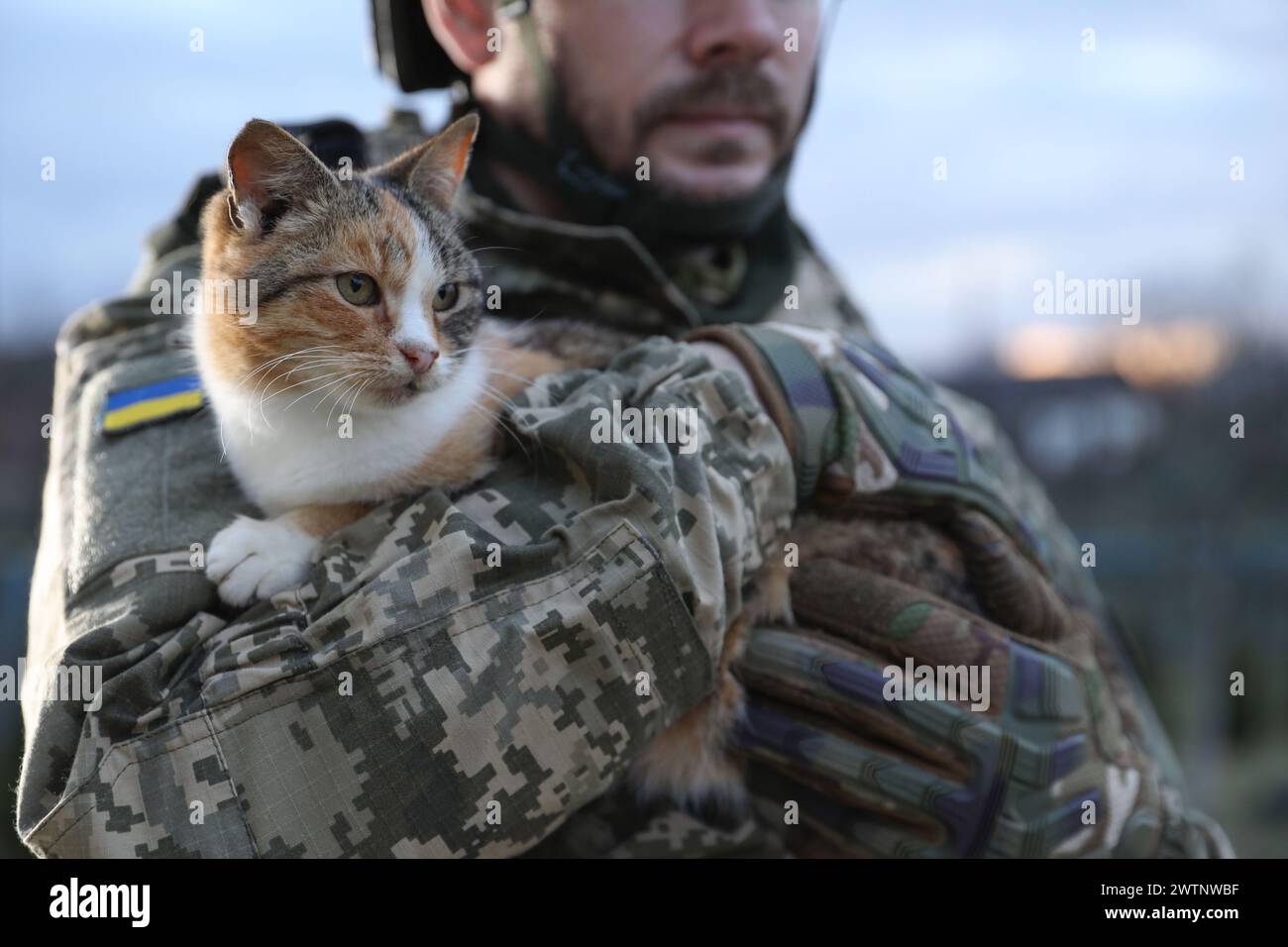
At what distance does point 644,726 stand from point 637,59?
71.6 inches

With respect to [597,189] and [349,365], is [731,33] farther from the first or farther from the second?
[349,365]

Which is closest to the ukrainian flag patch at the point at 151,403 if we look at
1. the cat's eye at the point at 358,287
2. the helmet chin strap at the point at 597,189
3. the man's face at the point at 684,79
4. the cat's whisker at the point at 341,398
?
the cat's whisker at the point at 341,398

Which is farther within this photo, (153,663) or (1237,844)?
(1237,844)

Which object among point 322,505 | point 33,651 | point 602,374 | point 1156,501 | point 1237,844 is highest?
point 602,374

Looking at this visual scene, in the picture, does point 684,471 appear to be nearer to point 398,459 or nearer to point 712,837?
point 398,459

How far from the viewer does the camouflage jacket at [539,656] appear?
1738mm

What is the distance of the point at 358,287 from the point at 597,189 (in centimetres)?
115

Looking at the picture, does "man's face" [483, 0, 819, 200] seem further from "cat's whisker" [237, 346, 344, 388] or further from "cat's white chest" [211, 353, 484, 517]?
"cat's whisker" [237, 346, 344, 388]

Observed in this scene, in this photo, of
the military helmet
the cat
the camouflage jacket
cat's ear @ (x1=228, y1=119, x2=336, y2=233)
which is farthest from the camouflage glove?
the military helmet

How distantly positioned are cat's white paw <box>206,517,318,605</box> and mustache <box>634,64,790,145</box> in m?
1.53

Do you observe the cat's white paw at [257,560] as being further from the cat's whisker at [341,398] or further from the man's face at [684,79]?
the man's face at [684,79]

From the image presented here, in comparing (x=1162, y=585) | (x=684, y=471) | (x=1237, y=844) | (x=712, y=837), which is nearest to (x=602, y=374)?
(x=684, y=471)

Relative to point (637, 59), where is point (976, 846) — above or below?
below

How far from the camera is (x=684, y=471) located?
1998mm
